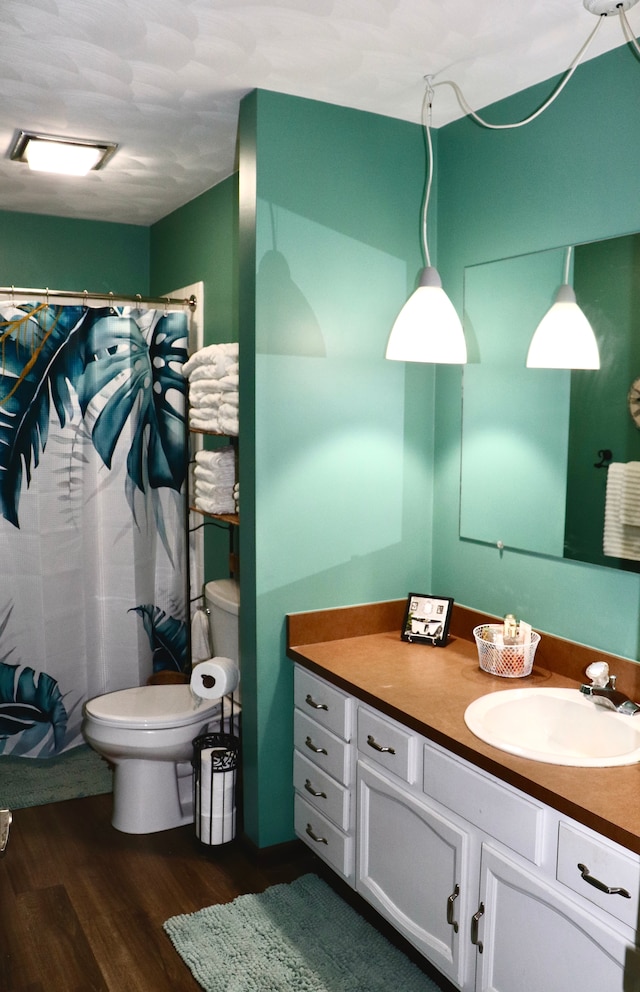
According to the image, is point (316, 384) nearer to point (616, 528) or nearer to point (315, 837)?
point (616, 528)

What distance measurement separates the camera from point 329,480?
2.71 m

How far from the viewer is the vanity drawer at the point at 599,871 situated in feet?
5.00

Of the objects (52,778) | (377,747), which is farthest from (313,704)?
(52,778)

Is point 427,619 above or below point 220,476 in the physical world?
below

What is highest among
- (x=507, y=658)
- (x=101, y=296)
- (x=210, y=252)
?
(x=210, y=252)

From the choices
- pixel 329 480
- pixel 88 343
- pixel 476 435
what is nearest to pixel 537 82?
pixel 476 435

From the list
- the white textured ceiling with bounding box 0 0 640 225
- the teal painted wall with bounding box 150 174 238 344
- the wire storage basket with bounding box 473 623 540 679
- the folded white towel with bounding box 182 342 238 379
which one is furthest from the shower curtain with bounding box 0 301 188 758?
the wire storage basket with bounding box 473 623 540 679

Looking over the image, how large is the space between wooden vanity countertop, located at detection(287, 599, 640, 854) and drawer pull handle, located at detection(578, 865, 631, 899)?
0.31 ft

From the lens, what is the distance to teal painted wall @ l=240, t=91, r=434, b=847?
2.56 meters

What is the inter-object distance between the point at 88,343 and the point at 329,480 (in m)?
1.32

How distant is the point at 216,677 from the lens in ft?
9.48

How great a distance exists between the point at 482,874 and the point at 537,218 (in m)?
1.75

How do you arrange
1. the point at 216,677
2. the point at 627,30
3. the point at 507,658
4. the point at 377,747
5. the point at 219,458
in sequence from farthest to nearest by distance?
the point at 219,458 → the point at 216,677 → the point at 507,658 → the point at 377,747 → the point at 627,30

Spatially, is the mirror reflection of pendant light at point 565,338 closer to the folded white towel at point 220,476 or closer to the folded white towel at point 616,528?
the folded white towel at point 616,528
